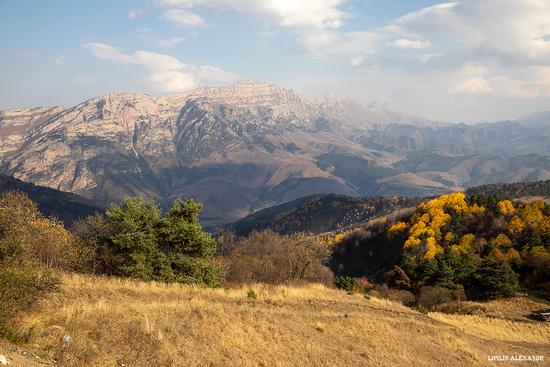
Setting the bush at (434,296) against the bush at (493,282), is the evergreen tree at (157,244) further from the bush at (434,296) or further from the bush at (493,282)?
the bush at (493,282)

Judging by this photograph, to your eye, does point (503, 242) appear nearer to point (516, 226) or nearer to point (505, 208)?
point (516, 226)

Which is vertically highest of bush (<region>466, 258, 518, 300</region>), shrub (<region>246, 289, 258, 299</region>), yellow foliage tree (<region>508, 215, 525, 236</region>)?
shrub (<region>246, 289, 258, 299</region>)

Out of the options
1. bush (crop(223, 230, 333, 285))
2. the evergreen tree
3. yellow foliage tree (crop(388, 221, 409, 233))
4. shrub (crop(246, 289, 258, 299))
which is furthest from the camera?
yellow foliage tree (crop(388, 221, 409, 233))

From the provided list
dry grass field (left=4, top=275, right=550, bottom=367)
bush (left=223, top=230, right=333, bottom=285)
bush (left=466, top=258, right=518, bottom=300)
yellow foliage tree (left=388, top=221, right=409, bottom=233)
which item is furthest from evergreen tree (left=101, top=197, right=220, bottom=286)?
yellow foliage tree (left=388, top=221, right=409, bottom=233)

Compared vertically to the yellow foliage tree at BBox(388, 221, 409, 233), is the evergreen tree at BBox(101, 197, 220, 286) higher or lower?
higher

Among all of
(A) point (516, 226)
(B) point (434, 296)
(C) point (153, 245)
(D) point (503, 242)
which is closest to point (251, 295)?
(C) point (153, 245)

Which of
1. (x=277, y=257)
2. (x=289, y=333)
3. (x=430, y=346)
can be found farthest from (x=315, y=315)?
(x=277, y=257)

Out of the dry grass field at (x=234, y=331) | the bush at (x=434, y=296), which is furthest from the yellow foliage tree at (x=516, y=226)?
the dry grass field at (x=234, y=331)

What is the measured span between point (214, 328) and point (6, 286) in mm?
9143

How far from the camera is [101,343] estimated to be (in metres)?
15.8

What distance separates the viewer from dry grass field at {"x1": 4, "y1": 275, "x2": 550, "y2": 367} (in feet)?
52.7

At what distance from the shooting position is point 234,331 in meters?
20.5

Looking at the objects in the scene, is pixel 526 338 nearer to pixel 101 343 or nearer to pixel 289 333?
pixel 289 333

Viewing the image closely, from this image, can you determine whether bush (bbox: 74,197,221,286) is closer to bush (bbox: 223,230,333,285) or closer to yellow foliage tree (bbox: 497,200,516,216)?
bush (bbox: 223,230,333,285)
